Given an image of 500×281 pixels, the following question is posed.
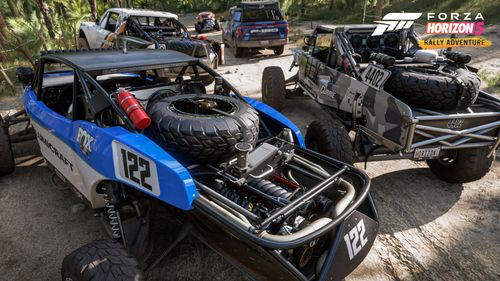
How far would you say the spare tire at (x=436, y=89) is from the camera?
4.11m

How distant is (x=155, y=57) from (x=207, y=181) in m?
1.58

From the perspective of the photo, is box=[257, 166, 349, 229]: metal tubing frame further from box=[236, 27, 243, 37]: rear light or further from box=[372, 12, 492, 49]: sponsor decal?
box=[236, 27, 243, 37]: rear light

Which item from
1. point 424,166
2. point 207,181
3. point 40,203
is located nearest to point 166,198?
point 207,181

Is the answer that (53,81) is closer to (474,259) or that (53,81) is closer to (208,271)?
(208,271)

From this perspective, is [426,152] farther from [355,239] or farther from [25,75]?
[25,75]

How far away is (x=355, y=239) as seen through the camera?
7.66 ft

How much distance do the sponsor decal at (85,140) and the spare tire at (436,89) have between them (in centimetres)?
361

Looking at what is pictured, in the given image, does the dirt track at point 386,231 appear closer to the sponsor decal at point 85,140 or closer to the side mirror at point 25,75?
the sponsor decal at point 85,140

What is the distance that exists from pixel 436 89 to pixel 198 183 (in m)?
3.25

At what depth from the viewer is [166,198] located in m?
2.29

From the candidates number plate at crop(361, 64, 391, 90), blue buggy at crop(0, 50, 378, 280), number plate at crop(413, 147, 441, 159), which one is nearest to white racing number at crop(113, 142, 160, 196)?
blue buggy at crop(0, 50, 378, 280)

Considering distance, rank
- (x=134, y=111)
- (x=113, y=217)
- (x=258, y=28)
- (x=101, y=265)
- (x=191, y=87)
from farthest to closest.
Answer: (x=258, y=28) → (x=191, y=87) → (x=113, y=217) → (x=134, y=111) → (x=101, y=265)

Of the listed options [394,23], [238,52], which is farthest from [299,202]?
[238,52]

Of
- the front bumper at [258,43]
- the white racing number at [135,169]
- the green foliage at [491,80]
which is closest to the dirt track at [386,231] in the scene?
the white racing number at [135,169]
